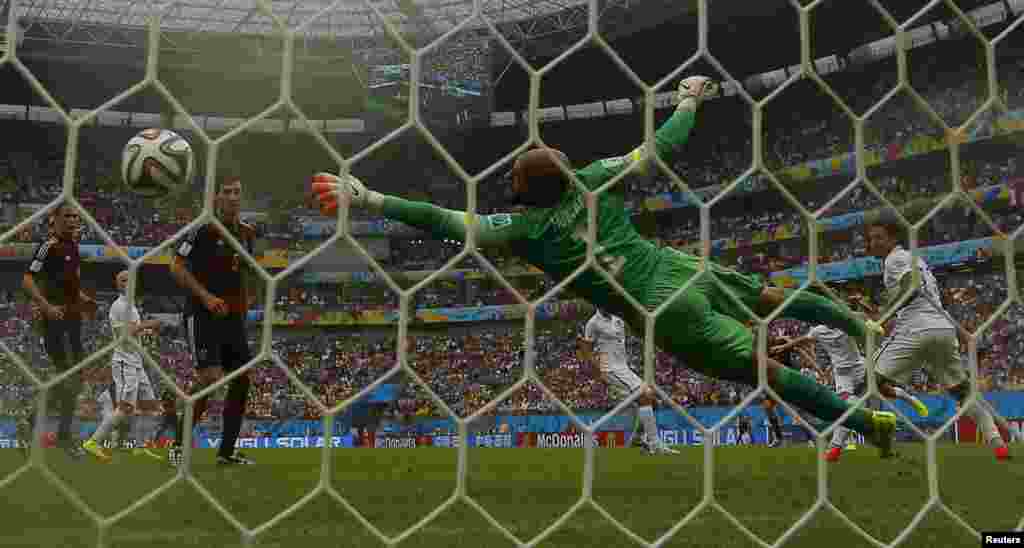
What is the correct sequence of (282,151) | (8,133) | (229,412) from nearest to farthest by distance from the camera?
(229,412) → (282,151) → (8,133)

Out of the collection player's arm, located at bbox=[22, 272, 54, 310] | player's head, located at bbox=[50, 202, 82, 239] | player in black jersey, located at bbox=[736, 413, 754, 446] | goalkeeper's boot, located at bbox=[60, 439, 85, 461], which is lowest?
player in black jersey, located at bbox=[736, 413, 754, 446]

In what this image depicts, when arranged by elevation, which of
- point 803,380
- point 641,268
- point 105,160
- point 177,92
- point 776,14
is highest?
point 776,14

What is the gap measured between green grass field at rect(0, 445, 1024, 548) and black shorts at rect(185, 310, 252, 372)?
61 centimetres

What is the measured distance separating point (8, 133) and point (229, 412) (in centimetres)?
2452

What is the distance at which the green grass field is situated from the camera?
2443 millimetres

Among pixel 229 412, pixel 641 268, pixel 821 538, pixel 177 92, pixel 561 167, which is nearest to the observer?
pixel 561 167

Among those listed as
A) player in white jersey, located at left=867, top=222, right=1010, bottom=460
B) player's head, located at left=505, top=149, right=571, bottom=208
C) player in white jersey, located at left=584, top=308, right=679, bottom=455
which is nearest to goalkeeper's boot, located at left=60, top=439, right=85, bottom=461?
player in white jersey, located at left=584, top=308, right=679, bottom=455

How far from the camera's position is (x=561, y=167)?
5.97ft

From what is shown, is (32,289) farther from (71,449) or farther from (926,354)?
(926,354)

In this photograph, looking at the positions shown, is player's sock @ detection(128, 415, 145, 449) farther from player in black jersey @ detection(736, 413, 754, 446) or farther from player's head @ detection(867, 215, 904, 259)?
player in black jersey @ detection(736, 413, 754, 446)

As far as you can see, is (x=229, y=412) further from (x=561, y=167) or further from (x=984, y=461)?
(x=984, y=461)

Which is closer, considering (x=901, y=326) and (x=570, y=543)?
(x=570, y=543)

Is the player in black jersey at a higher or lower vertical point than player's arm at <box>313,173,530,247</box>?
lower

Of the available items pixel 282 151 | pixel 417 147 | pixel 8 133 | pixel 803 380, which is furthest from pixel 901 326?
pixel 8 133
